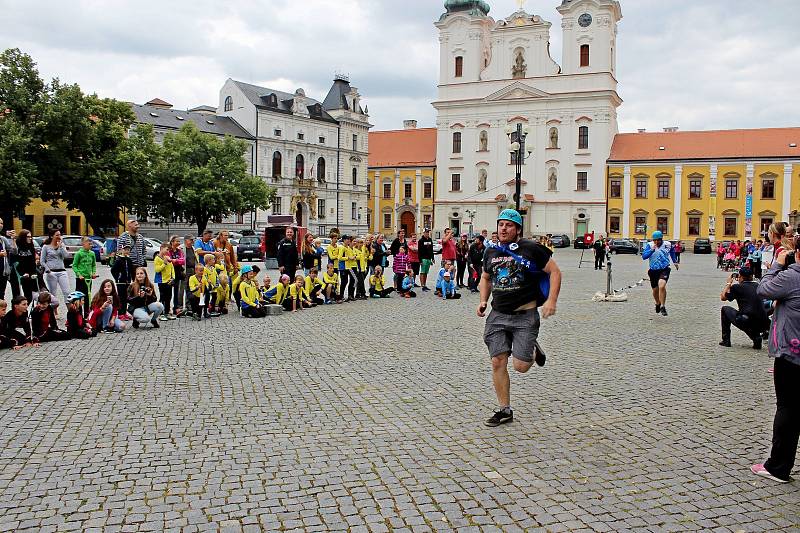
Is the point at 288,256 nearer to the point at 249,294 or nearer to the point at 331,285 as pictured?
the point at 331,285

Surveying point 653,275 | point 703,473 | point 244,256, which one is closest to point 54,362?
point 703,473

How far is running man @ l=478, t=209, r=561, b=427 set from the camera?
21.8ft

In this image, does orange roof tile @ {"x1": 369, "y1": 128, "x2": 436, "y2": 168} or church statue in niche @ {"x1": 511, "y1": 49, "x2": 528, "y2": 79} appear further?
orange roof tile @ {"x1": 369, "y1": 128, "x2": 436, "y2": 168}

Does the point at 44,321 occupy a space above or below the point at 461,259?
below

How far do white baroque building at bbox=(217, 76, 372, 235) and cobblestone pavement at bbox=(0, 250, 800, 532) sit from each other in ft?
211

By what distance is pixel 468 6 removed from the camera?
8206cm

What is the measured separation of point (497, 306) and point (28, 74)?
43.3 meters

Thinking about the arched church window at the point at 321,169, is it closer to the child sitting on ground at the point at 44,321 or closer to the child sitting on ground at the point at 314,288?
the child sitting on ground at the point at 314,288

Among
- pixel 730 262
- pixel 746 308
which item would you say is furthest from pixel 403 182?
pixel 746 308

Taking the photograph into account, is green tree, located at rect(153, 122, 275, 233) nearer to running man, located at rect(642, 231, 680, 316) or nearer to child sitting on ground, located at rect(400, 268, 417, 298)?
child sitting on ground, located at rect(400, 268, 417, 298)

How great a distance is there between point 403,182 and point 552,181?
20.8 metres

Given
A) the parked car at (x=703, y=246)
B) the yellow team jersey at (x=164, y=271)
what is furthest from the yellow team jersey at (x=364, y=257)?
the parked car at (x=703, y=246)

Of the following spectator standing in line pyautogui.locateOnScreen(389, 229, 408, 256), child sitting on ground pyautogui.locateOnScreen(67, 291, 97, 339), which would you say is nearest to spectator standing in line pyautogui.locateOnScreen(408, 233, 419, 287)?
spectator standing in line pyautogui.locateOnScreen(389, 229, 408, 256)

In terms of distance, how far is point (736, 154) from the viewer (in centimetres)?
7175
